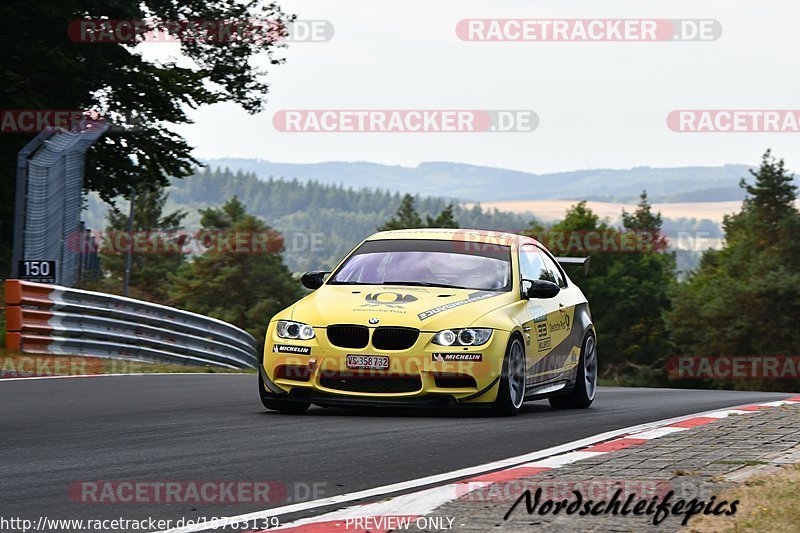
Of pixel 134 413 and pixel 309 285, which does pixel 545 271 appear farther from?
pixel 134 413

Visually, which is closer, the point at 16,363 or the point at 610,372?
the point at 16,363

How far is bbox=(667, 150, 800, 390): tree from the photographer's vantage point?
75625 mm

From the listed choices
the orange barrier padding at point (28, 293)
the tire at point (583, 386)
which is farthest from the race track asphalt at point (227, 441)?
the orange barrier padding at point (28, 293)

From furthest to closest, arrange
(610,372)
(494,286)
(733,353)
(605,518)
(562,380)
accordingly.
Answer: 1. (610,372)
2. (733,353)
3. (562,380)
4. (494,286)
5. (605,518)

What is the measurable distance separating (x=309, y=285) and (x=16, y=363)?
18.3 feet

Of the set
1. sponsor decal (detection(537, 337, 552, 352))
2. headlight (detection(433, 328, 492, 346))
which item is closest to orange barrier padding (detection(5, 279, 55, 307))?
sponsor decal (detection(537, 337, 552, 352))

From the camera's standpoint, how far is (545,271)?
1214cm

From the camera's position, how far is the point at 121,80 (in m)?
28.9

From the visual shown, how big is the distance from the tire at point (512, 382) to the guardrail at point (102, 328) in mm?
8036

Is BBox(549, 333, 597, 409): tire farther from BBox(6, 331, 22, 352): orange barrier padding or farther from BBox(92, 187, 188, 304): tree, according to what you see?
BBox(92, 187, 188, 304): tree

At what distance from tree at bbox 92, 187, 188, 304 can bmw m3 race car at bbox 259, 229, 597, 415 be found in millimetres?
78550

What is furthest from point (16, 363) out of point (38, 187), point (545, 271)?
point (545, 271)

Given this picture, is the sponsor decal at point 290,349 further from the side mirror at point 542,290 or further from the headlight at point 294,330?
the side mirror at point 542,290

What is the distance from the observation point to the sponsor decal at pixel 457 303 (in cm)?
1001
